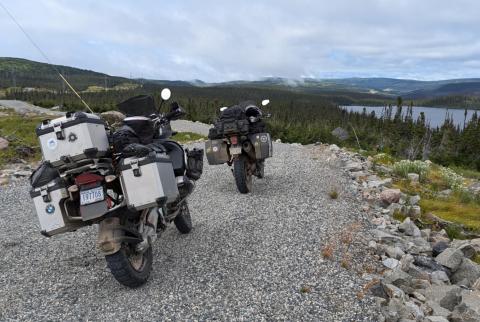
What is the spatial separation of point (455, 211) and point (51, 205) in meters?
9.86

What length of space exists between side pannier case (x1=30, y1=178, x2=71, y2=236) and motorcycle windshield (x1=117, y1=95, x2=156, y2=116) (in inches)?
55.6

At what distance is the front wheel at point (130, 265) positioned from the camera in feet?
14.7

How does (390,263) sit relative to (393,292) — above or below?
below

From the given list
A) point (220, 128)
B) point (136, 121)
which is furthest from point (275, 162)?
point (136, 121)

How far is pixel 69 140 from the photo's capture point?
4309 mm

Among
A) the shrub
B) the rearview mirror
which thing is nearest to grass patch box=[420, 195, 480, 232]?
the shrub

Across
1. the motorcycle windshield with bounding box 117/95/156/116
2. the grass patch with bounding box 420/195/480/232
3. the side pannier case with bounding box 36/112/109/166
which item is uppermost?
the motorcycle windshield with bounding box 117/95/156/116

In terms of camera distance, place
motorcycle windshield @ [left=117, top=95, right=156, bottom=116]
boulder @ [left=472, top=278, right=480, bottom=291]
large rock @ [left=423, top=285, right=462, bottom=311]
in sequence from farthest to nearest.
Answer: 1. boulder @ [left=472, top=278, right=480, bottom=291]
2. motorcycle windshield @ [left=117, top=95, right=156, bottom=116]
3. large rock @ [left=423, top=285, right=462, bottom=311]

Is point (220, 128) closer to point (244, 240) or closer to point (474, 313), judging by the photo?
point (244, 240)

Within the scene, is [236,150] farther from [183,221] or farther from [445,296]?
[445,296]

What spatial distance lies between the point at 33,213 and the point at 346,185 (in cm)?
745

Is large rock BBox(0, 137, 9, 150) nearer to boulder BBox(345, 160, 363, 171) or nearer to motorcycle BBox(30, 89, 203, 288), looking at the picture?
boulder BBox(345, 160, 363, 171)

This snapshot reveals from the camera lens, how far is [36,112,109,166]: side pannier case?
169 inches

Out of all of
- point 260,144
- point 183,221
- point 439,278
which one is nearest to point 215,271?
point 183,221
